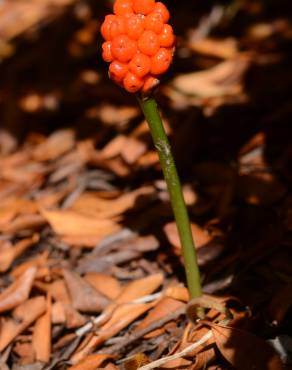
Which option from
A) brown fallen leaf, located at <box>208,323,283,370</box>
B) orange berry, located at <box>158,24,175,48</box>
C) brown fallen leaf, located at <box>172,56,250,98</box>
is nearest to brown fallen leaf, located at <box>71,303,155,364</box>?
brown fallen leaf, located at <box>208,323,283,370</box>

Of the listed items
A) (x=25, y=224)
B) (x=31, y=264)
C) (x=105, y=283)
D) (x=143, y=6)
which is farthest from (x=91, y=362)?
(x=143, y=6)

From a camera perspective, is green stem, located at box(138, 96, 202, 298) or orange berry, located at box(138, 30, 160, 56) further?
green stem, located at box(138, 96, 202, 298)

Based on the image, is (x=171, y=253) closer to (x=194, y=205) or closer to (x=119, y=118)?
(x=194, y=205)

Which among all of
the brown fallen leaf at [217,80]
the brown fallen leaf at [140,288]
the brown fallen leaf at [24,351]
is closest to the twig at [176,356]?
the brown fallen leaf at [140,288]

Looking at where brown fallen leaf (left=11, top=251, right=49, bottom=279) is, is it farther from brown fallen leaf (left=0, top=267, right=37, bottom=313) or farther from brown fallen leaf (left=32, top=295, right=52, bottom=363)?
brown fallen leaf (left=32, top=295, right=52, bottom=363)

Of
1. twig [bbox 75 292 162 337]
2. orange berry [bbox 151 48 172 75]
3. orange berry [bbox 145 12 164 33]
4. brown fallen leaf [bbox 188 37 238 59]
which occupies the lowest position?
twig [bbox 75 292 162 337]

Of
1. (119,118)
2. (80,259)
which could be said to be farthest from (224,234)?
(119,118)

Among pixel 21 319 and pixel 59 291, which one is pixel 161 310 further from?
pixel 21 319
